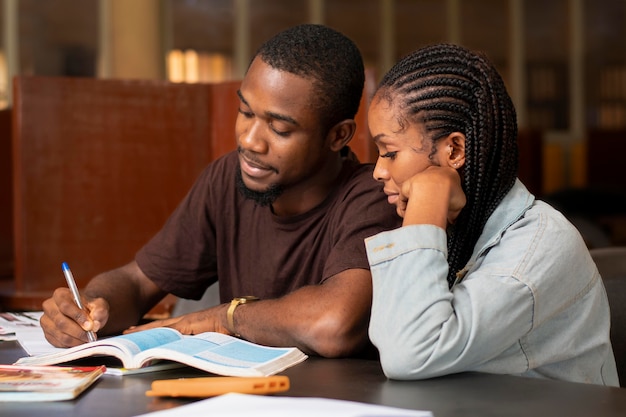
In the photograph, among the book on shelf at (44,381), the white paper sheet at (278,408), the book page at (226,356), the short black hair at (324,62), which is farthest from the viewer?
the short black hair at (324,62)

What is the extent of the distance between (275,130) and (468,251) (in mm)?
525

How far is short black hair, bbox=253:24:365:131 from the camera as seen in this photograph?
195 cm

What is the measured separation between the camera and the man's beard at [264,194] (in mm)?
1964

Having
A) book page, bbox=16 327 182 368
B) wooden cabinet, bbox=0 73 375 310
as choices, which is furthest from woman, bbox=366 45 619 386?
wooden cabinet, bbox=0 73 375 310

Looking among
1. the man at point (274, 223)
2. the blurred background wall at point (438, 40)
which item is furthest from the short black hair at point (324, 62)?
the blurred background wall at point (438, 40)

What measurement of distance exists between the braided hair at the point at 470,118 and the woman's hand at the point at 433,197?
0.05 meters

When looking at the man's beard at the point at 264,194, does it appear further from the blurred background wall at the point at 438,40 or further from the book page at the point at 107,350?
the blurred background wall at the point at 438,40

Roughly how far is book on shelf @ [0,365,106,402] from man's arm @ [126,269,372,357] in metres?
0.36

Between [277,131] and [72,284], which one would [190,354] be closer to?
[72,284]

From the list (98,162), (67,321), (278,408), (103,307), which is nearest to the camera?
(278,408)

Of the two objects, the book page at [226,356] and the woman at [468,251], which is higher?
the woman at [468,251]

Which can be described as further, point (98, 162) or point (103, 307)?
point (98, 162)

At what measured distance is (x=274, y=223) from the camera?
2.02 metres

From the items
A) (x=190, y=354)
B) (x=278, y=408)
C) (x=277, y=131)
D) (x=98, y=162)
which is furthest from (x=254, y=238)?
(x=98, y=162)
